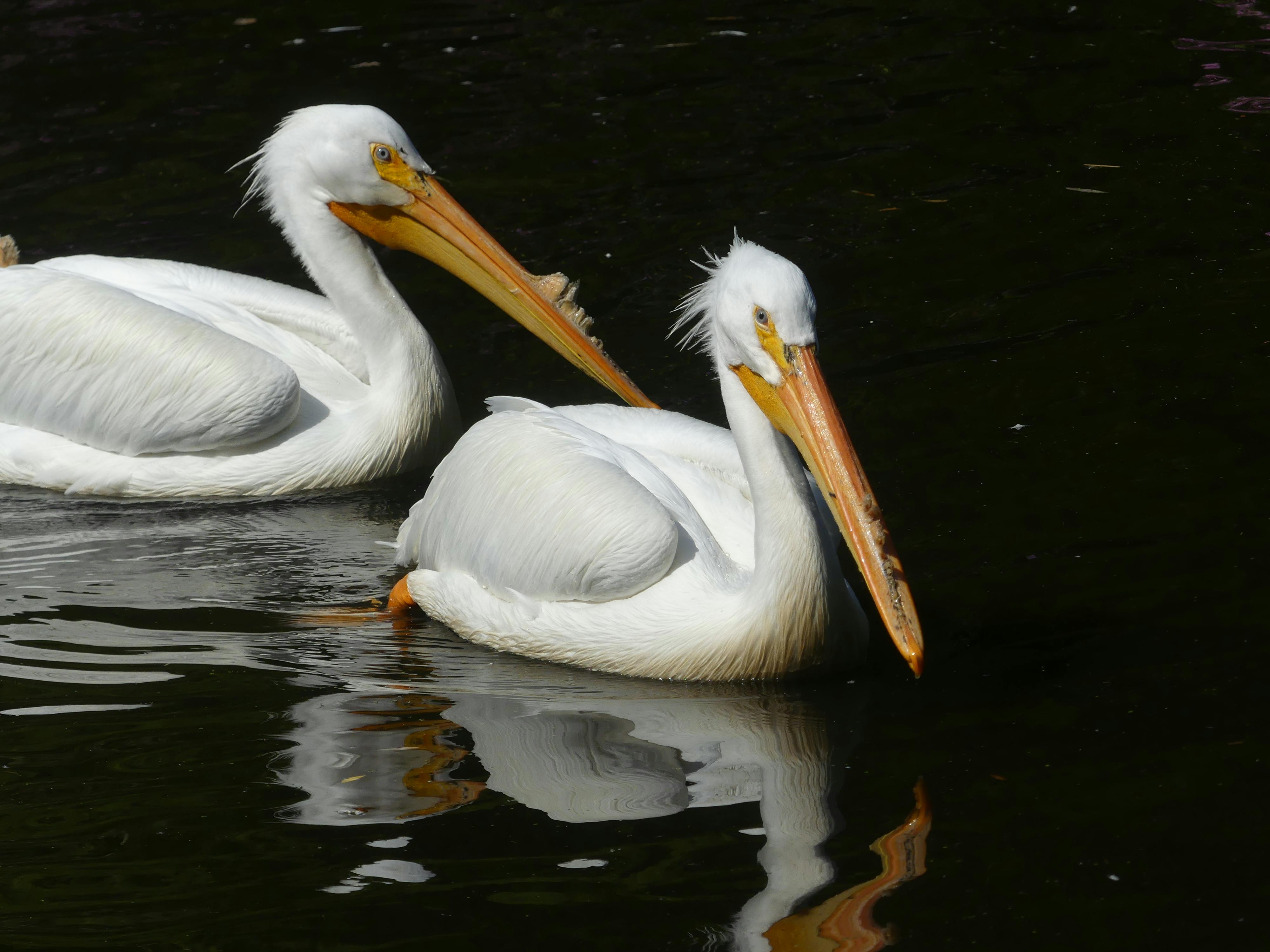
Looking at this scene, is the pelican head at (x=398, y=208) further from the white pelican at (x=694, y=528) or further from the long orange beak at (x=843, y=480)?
the long orange beak at (x=843, y=480)

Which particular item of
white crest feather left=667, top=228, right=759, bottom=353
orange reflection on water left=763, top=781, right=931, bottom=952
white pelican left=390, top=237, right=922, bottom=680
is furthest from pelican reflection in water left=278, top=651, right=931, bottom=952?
white crest feather left=667, top=228, right=759, bottom=353

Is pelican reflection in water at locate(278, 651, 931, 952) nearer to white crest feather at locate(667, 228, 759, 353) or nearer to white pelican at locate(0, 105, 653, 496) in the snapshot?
white crest feather at locate(667, 228, 759, 353)

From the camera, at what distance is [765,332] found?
136 inches

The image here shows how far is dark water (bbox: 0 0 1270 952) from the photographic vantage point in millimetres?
2926

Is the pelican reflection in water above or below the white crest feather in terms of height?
below

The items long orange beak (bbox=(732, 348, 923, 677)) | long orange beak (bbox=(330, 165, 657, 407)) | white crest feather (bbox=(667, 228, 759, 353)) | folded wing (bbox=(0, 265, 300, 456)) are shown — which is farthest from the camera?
long orange beak (bbox=(330, 165, 657, 407))

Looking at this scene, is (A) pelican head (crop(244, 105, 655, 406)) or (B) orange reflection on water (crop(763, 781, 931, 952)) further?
(A) pelican head (crop(244, 105, 655, 406))

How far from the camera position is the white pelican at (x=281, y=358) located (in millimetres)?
5008

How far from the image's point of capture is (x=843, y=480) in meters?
3.41

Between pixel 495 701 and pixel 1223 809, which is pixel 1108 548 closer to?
pixel 1223 809

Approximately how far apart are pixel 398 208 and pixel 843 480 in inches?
88.9

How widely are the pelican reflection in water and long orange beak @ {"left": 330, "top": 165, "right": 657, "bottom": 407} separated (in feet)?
4.85

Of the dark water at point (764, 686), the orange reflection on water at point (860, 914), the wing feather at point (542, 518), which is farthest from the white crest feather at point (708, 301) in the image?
the orange reflection on water at point (860, 914)

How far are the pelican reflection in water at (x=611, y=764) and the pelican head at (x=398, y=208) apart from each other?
5.04 ft
